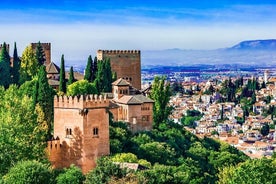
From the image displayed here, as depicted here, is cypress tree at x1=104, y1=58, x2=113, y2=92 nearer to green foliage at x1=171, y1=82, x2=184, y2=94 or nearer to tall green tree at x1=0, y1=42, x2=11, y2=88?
tall green tree at x1=0, y1=42, x2=11, y2=88

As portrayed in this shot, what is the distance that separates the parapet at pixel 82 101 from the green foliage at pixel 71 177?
4.45 metres

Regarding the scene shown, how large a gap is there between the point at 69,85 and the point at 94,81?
12.1 ft

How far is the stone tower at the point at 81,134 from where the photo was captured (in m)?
39.6

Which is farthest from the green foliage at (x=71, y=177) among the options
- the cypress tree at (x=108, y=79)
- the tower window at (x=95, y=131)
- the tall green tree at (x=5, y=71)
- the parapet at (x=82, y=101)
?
the tall green tree at (x=5, y=71)

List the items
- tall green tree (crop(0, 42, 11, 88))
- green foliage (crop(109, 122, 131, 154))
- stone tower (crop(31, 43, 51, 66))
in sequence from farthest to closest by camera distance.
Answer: stone tower (crop(31, 43, 51, 66)) < tall green tree (crop(0, 42, 11, 88)) < green foliage (crop(109, 122, 131, 154))

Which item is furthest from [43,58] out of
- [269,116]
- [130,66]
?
[269,116]

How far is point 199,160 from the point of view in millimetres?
51750

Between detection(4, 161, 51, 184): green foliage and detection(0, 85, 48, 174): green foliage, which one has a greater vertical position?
detection(0, 85, 48, 174): green foliage

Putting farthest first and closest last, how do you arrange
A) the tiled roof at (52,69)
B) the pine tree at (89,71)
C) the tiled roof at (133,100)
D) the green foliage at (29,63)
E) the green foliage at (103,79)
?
the tiled roof at (52,69) → the green foliage at (29,63) → the pine tree at (89,71) → the green foliage at (103,79) → the tiled roof at (133,100)

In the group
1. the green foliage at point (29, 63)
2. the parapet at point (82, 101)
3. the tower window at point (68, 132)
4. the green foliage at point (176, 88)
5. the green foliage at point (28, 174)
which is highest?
the green foliage at point (29, 63)

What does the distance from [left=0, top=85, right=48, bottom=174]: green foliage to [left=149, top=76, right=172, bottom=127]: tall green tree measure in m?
16.1

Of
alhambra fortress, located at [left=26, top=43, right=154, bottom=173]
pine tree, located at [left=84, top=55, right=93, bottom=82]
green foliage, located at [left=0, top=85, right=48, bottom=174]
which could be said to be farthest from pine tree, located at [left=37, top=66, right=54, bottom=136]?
pine tree, located at [left=84, top=55, right=93, bottom=82]

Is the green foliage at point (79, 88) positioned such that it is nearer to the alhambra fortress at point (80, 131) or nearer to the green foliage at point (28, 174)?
the alhambra fortress at point (80, 131)

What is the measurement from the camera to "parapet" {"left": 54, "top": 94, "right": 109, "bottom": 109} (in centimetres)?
3962
